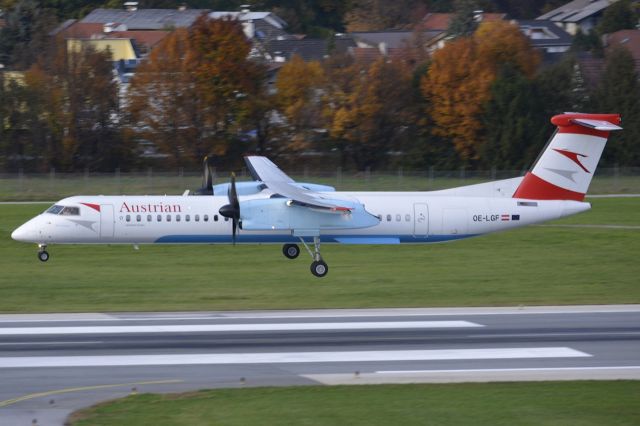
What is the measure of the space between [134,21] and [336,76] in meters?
44.7

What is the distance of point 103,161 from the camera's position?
228 ft

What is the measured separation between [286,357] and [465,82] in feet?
180

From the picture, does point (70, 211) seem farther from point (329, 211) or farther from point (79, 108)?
point (79, 108)

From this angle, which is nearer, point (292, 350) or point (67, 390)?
point (67, 390)

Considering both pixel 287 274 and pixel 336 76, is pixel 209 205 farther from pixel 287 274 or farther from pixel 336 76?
pixel 336 76

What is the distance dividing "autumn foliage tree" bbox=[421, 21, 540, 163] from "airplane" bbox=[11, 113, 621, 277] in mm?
38971

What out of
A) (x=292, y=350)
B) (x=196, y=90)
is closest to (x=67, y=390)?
(x=292, y=350)

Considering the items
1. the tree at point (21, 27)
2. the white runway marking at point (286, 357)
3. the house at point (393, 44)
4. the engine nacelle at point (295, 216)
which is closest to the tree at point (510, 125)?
the house at point (393, 44)

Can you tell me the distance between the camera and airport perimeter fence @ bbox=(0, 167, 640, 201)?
5541 cm

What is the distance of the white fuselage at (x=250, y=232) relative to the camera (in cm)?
3203

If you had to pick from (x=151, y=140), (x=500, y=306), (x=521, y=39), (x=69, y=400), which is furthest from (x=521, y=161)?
(x=69, y=400)

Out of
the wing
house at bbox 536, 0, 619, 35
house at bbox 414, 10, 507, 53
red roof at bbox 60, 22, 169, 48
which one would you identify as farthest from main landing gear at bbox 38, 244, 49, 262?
house at bbox 536, 0, 619, 35

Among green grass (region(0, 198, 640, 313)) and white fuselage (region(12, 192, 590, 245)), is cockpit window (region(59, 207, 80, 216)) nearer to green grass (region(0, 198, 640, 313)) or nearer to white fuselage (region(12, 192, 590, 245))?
white fuselage (region(12, 192, 590, 245))

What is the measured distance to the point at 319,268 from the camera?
32125 millimetres
